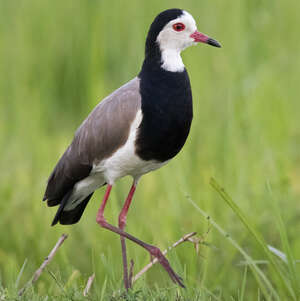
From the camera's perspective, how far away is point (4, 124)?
18.9 ft

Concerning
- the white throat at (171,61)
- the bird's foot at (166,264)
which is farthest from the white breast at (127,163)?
the bird's foot at (166,264)

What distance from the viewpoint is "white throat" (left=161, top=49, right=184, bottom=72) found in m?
3.11

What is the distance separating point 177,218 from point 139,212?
483 mm

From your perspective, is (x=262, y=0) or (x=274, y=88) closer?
(x=262, y=0)

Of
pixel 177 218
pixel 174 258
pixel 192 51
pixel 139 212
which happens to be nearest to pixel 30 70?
pixel 192 51

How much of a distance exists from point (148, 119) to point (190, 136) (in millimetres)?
2130

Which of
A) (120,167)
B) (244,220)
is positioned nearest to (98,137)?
(120,167)

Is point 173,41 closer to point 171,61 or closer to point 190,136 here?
point 171,61

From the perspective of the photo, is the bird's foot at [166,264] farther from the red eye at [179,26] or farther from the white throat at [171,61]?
the red eye at [179,26]

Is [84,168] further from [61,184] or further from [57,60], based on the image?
[57,60]

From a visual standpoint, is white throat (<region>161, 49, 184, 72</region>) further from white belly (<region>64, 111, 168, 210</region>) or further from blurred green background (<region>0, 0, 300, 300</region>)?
blurred green background (<region>0, 0, 300, 300</region>)

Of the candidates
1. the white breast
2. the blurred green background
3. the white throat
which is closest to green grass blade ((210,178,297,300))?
the white breast

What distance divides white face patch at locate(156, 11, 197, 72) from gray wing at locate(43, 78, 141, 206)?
0.18 meters

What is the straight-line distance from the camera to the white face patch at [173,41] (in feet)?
→ 10.2
